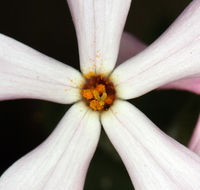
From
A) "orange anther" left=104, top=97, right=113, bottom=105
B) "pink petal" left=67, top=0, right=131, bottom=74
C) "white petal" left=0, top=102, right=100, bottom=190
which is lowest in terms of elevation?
"white petal" left=0, top=102, right=100, bottom=190

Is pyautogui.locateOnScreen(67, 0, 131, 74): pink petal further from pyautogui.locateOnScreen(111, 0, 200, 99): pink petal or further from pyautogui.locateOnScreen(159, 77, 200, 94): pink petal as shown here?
pyautogui.locateOnScreen(159, 77, 200, 94): pink petal

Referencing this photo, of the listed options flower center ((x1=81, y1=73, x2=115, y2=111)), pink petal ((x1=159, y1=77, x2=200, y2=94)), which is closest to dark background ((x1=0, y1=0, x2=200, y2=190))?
pink petal ((x1=159, y1=77, x2=200, y2=94))

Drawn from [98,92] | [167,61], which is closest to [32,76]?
[98,92]

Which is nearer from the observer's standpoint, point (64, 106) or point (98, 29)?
point (98, 29)

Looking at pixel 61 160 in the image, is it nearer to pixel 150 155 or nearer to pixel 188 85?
pixel 150 155

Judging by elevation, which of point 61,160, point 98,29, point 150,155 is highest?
point 98,29
